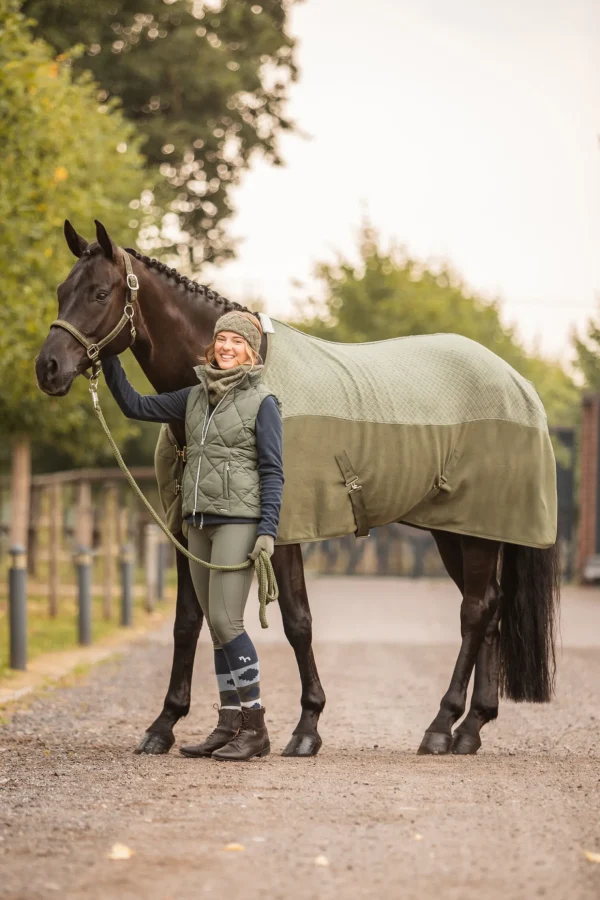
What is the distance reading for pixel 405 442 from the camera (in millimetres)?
7141

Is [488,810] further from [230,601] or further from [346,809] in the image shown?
[230,601]

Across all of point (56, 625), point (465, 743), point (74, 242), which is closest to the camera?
point (74, 242)

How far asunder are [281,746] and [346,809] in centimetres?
215

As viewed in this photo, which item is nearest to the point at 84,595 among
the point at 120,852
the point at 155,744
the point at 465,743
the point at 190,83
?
the point at 155,744

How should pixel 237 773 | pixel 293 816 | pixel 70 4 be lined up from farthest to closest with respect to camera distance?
pixel 70 4
pixel 237 773
pixel 293 816

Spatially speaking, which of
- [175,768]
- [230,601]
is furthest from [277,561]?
[175,768]

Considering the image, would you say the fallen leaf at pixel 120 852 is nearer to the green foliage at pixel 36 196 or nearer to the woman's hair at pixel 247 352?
the woman's hair at pixel 247 352

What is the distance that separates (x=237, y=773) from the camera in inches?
237

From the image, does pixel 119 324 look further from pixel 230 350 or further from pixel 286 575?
pixel 286 575

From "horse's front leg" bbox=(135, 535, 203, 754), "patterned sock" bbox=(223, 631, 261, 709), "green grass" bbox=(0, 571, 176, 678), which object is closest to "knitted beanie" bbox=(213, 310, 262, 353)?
"horse's front leg" bbox=(135, 535, 203, 754)

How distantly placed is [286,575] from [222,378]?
1.04 meters

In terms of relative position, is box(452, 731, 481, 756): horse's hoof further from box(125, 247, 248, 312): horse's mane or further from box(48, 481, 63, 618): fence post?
box(48, 481, 63, 618): fence post

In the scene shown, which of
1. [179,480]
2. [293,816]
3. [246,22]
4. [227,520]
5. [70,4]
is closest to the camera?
[293,816]

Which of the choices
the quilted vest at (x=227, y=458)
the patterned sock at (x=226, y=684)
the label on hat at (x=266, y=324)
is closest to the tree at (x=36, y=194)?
the label on hat at (x=266, y=324)
